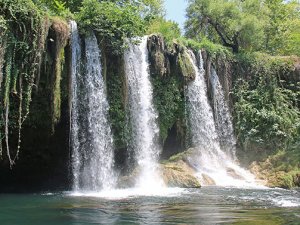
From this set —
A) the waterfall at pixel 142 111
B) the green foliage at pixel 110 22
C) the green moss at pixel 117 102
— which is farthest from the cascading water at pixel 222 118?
the green foliage at pixel 110 22

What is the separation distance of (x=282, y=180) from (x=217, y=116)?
5.13 metres

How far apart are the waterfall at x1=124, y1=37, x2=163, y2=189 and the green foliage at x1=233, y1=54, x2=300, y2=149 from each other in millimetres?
5368

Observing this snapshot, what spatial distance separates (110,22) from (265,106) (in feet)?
31.6

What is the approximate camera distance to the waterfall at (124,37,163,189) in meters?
16.9

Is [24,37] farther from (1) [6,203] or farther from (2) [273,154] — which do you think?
(2) [273,154]

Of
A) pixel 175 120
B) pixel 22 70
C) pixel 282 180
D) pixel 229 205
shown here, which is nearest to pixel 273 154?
pixel 282 180

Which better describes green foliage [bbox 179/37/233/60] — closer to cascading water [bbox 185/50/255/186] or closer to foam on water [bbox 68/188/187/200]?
cascading water [bbox 185/50/255/186]

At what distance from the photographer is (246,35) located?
82.9 ft

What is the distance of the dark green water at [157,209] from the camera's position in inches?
347

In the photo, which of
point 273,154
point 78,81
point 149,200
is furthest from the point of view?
point 273,154

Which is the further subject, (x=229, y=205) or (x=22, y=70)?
(x=22, y=70)

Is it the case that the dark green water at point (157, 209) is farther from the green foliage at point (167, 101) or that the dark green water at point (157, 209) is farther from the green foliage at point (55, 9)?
the green foliage at point (55, 9)

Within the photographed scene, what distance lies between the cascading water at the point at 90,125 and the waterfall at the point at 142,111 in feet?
4.69

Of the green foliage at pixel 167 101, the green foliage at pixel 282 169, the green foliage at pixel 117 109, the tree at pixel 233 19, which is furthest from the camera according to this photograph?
the tree at pixel 233 19
